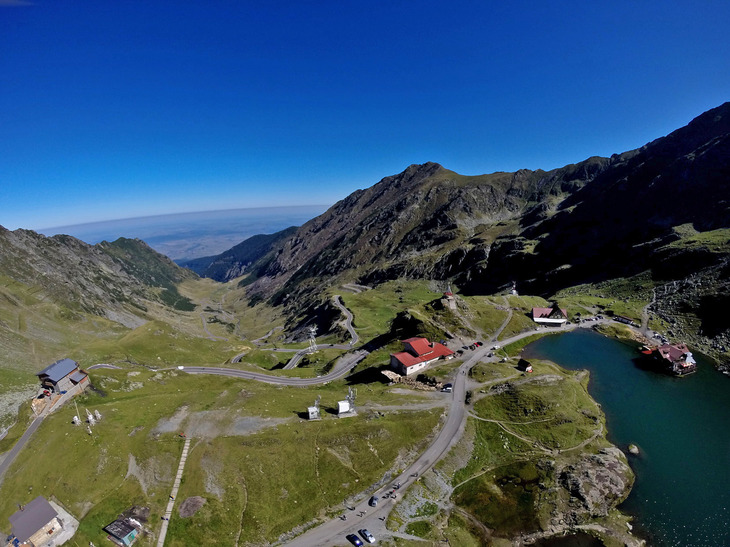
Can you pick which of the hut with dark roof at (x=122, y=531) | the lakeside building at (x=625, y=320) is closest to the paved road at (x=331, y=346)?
the hut with dark roof at (x=122, y=531)

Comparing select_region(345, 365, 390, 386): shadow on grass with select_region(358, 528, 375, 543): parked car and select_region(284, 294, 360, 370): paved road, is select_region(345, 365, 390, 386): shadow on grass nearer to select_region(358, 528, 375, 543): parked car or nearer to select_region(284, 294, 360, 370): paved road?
select_region(284, 294, 360, 370): paved road

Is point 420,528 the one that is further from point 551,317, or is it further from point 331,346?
point 551,317

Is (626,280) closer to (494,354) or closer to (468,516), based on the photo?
(494,354)

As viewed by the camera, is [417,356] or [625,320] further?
[625,320]

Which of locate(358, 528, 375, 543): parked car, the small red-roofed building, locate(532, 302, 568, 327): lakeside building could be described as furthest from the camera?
locate(532, 302, 568, 327): lakeside building

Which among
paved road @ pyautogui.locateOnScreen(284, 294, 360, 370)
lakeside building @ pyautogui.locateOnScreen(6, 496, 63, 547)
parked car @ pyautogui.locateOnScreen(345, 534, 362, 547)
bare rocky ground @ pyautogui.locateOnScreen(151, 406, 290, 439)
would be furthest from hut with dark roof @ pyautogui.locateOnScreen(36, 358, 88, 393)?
paved road @ pyautogui.locateOnScreen(284, 294, 360, 370)

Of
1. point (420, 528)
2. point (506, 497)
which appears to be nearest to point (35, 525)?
point (420, 528)

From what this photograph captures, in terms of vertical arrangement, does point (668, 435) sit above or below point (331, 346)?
below
